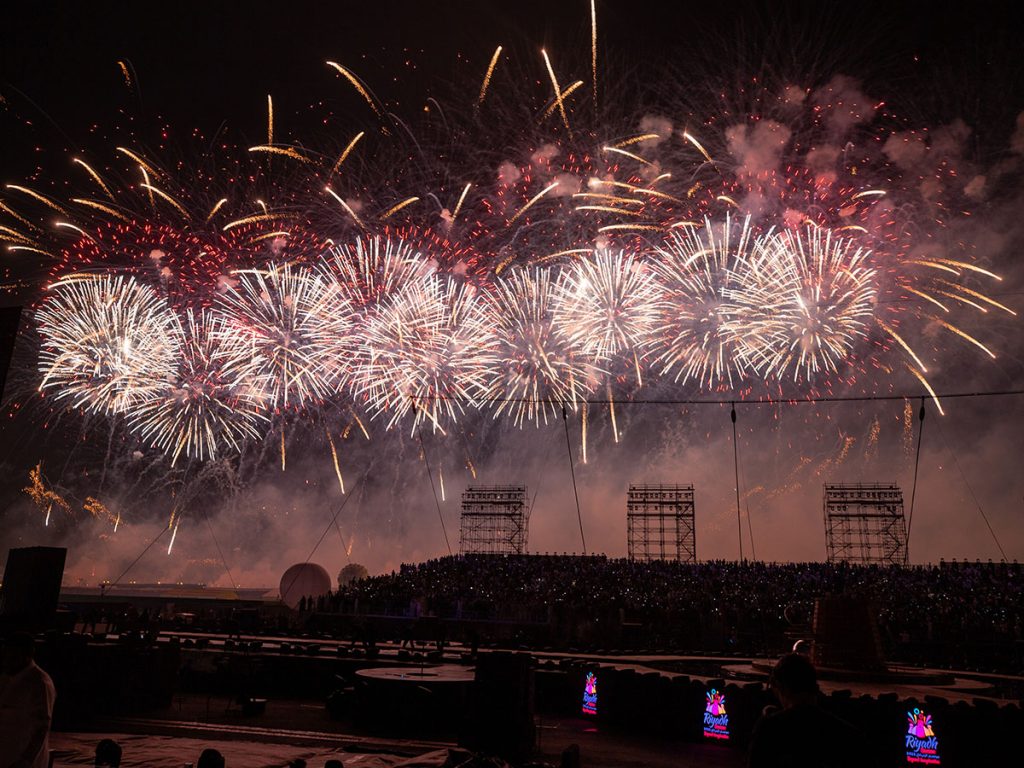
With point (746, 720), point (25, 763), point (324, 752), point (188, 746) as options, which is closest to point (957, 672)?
point (746, 720)

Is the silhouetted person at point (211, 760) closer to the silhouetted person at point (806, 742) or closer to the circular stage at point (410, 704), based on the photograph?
the silhouetted person at point (806, 742)

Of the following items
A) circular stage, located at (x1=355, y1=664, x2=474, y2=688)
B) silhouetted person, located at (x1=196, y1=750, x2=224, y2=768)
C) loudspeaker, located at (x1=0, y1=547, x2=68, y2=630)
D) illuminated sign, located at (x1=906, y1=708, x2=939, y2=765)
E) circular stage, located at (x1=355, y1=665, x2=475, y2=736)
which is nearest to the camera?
silhouetted person, located at (x1=196, y1=750, x2=224, y2=768)

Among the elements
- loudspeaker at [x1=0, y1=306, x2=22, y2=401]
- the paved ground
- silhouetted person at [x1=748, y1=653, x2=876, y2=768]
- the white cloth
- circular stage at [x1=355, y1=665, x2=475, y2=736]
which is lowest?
the paved ground

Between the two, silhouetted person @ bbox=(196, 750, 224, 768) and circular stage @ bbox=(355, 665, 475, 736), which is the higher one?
silhouetted person @ bbox=(196, 750, 224, 768)

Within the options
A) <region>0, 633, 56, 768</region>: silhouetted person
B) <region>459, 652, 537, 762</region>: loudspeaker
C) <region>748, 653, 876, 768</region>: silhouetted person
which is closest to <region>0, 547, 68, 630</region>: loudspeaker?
<region>459, 652, 537, 762</region>: loudspeaker

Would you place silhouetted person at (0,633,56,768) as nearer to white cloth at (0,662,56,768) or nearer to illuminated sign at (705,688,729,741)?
white cloth at (0,662,56,768)

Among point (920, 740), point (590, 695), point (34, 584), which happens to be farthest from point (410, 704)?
point (34, 584)
